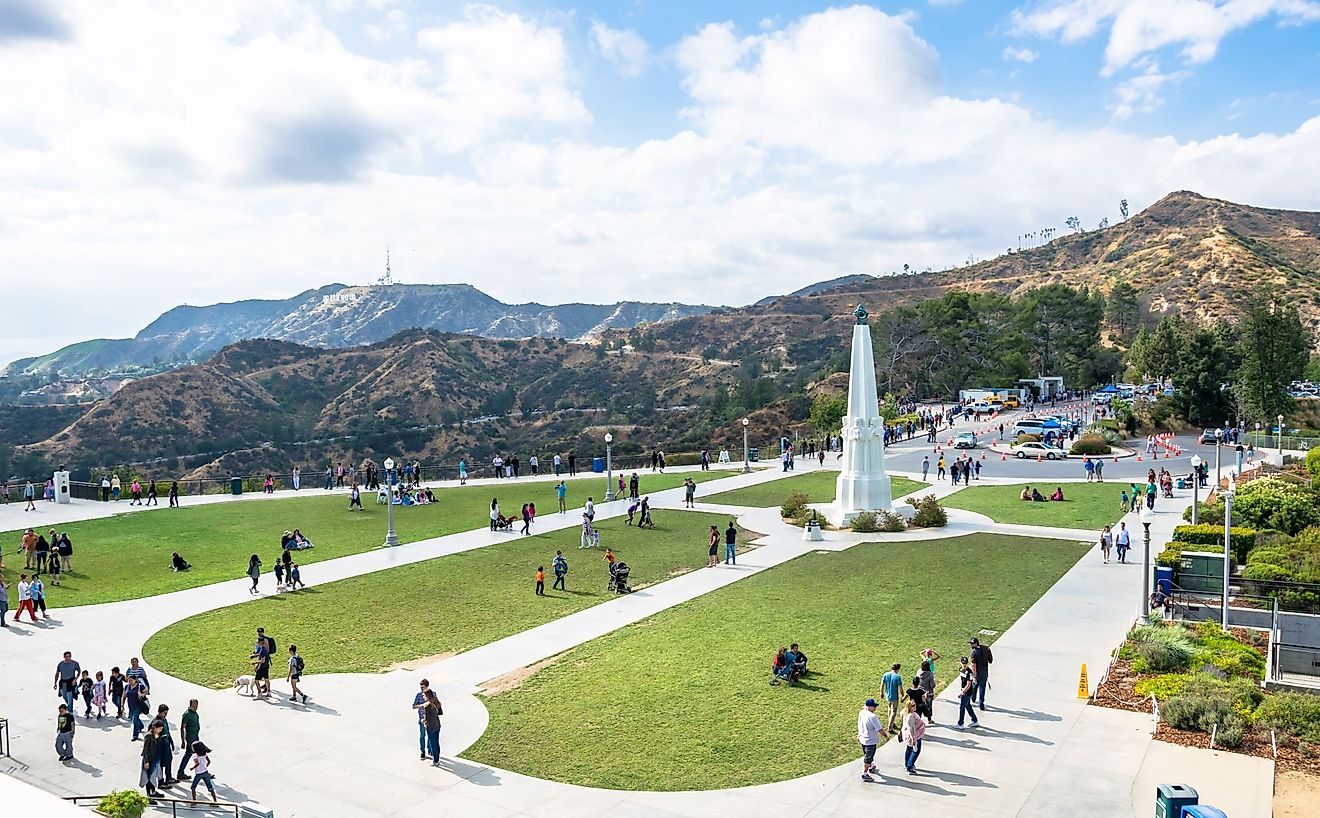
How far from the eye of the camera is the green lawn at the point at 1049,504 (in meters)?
30.3

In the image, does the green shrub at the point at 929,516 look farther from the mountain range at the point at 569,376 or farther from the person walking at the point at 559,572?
the mountain range at the point at 569,376

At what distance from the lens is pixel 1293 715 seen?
39.9 feet

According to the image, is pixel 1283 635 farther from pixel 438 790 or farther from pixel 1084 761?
pixel 438 790

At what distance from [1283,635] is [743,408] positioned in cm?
7480

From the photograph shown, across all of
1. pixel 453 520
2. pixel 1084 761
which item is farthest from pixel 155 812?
pixel 453 520

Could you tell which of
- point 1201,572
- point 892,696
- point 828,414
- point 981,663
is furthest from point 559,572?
point 828,414

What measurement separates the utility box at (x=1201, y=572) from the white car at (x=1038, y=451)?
91.7ft

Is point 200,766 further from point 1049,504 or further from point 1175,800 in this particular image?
point 1049,504

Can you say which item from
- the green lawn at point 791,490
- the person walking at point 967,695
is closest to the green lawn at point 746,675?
the person walking at point 967,695

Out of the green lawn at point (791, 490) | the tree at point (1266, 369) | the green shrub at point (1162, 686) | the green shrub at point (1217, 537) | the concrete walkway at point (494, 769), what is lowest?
the concrete walkway at point (494, 769)

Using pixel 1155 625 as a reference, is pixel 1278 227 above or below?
above

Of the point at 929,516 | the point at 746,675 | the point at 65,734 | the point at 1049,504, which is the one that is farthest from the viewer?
the point at 1049,504

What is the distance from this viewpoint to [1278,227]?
165 meters

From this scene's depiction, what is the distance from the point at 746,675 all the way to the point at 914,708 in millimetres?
4011
